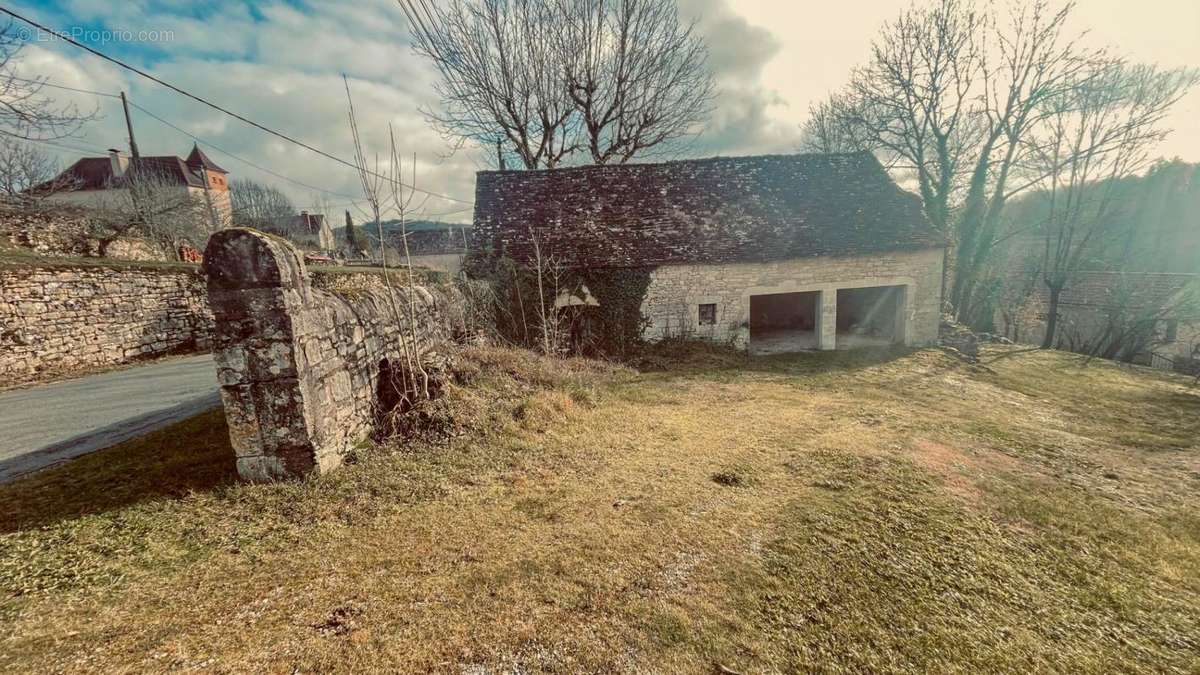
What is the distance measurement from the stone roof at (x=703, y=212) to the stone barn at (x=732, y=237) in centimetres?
4

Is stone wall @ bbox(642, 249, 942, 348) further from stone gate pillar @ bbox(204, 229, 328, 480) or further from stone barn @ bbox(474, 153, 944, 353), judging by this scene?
stone gate pillar @ bbox(204, 229, 328, 480)

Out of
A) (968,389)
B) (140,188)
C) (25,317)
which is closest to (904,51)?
(968,389)

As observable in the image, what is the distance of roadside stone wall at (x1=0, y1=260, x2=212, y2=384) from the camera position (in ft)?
26.8

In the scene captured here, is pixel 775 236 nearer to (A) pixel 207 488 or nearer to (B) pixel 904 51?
(B) pixel 904 51

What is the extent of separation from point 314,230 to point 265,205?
8.37 m

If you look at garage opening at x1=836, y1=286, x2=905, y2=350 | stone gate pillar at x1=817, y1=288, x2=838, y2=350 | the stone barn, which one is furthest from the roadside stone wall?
garage opening at x1=836, y1=286, x2=905, y2=350

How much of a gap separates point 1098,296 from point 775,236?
1693cm

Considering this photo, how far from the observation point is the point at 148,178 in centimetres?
2097

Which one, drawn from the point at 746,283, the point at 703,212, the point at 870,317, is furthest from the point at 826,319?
the point at 703,212

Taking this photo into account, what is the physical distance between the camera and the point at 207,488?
386 centimetres

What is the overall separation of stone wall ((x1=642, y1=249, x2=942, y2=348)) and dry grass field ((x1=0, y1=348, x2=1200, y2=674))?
661 cm

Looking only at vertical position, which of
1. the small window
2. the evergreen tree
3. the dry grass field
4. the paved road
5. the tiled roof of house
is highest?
the tiled roof of house

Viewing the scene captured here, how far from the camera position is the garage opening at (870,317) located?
44.0 feet

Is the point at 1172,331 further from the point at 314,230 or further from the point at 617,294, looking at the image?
the point at 314,230
